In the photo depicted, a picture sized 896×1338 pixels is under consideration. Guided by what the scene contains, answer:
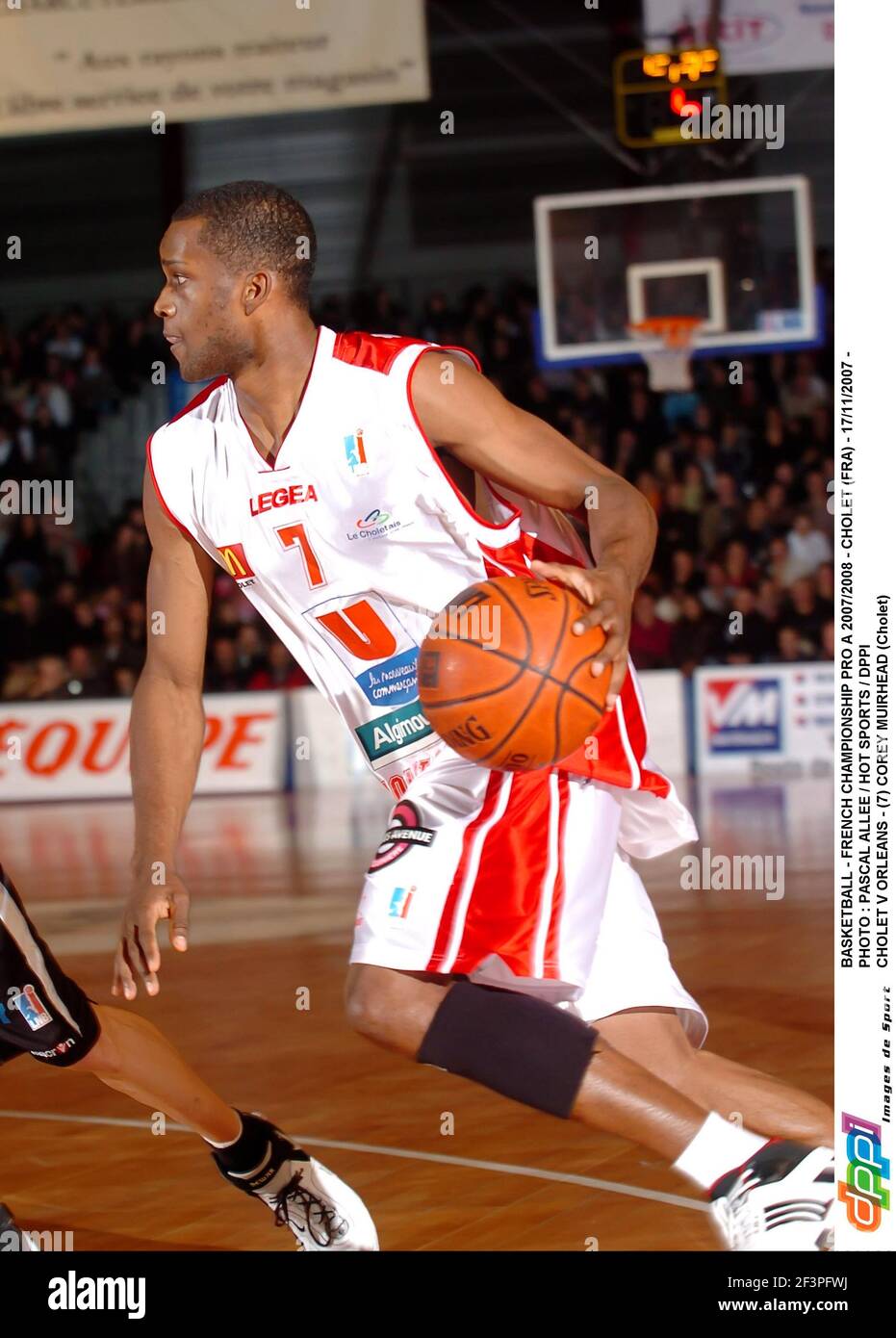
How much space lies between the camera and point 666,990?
3.39 meters

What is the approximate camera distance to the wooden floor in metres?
3.86

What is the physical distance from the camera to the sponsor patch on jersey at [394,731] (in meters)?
3.38

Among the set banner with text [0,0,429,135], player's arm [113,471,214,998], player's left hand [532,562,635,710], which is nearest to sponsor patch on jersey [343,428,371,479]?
player's arm [113,471,214,998]

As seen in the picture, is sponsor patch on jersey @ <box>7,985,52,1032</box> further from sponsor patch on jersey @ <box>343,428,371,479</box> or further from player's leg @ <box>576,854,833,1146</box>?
sponsor patch on jersey @ <box>343,428,371,479</box>

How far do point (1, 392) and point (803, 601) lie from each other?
904 cm

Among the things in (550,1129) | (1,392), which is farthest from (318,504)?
(1,392)

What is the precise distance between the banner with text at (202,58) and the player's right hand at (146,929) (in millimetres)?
8449

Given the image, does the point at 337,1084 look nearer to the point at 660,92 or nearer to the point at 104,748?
the point at 104,748

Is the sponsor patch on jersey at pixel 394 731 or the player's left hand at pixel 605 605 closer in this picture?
the player's left hand at pixel 605 605

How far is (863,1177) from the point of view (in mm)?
3023

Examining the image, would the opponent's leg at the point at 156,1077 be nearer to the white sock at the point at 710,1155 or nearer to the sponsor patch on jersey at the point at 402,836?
the sponsor patch on jersey at the point at 402,836

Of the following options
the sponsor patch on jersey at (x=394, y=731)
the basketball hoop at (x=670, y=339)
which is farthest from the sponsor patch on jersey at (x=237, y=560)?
the basketball hoop at (x=670, y=339)

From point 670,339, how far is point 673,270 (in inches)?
22.5

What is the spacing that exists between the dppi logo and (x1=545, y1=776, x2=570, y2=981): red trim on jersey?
61 cm
